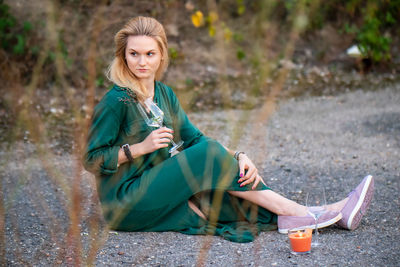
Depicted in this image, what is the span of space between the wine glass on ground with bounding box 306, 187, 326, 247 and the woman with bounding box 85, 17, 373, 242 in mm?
30

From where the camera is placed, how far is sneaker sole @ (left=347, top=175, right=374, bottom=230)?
8.98ft

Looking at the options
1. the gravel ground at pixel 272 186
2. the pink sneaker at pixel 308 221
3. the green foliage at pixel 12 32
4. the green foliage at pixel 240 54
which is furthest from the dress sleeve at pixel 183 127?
the green foliage at pixel 240 54

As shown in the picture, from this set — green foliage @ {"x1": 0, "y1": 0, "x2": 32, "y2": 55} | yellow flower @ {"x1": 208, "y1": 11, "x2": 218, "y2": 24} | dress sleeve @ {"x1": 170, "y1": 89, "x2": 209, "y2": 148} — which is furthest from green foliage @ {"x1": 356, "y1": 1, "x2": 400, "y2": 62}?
dress sleeve @ {"x1": 170, "y1": 89, "x2": 209, "y2": 148}

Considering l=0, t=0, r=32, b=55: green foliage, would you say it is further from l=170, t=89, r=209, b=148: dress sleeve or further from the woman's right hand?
the woman's right hand

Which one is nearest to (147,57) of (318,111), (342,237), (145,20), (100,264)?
(145,20)

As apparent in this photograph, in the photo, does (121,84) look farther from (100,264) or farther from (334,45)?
(334,45)

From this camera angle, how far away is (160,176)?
266cm

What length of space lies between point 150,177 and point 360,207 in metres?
1.09

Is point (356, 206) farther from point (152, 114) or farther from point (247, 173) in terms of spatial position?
point (152, 114)

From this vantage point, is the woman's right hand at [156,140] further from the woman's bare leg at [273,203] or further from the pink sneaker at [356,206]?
the pink sneaker at [356,206]

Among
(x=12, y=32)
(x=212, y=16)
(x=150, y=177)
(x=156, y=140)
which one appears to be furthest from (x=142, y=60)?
(x=212, y=16)

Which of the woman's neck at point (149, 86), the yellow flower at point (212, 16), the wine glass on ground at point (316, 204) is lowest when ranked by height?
the wine glass on ground at point (316, 204)

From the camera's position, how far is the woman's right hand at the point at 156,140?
8.43 feet

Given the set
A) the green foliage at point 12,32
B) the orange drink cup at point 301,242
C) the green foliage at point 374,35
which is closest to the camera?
the orange drink cup at point 301,242
